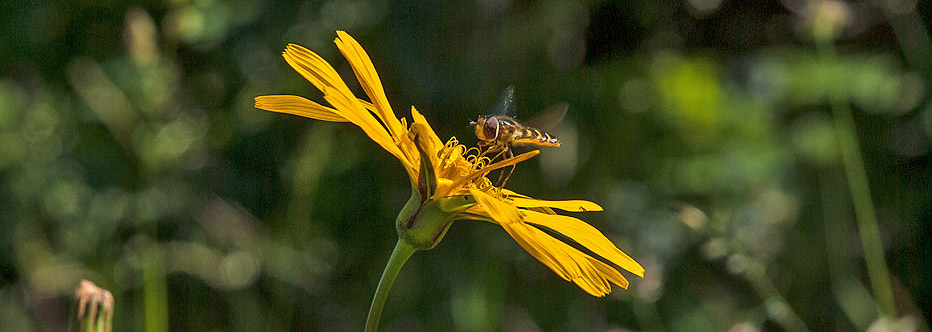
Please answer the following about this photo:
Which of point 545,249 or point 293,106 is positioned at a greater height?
point 293,106

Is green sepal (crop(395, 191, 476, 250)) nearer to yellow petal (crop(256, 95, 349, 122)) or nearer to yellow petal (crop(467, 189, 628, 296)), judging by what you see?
yellow petal (crop(467, 189, 628, 296))

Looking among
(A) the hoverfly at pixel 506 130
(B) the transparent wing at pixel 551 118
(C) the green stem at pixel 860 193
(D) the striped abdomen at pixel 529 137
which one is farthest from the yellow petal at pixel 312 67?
(C) the green stem at pixel 860 193

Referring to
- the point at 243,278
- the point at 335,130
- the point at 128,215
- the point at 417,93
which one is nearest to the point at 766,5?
the point at 417,93

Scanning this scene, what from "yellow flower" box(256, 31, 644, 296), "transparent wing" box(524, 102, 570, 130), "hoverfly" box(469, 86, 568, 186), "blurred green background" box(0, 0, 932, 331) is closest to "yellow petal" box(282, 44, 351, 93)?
"yellow flower" box(256, 31, 644, 296)

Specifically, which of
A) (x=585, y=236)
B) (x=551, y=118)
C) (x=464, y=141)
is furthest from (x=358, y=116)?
(x=464, y=141)

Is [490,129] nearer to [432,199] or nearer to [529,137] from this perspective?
[529,137]

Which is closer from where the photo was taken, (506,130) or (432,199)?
(432,199)
